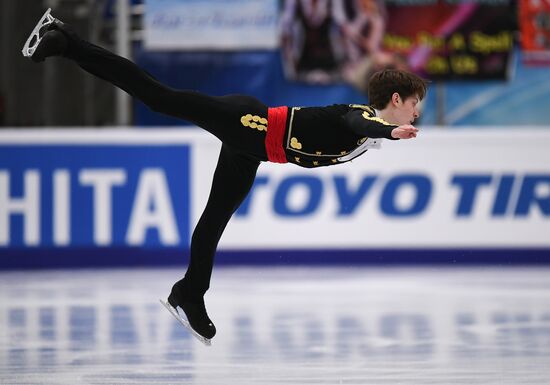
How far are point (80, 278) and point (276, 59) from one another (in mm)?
3582

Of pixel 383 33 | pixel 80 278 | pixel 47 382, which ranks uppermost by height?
pixel 383 33

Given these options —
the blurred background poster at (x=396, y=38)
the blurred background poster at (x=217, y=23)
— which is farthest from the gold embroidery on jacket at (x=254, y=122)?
the blurred background poster at (x=396, y=38)

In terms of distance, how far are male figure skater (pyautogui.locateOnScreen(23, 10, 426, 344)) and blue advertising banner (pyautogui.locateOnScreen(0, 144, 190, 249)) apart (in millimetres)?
4781

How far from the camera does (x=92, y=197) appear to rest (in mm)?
10625

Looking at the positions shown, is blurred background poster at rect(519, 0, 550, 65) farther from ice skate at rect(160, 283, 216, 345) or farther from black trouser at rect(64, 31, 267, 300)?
ice skate at rect(160, 283, 216, 345)

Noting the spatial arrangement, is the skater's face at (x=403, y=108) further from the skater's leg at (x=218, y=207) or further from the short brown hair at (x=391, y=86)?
the skater's leg at (x=218, y=207)

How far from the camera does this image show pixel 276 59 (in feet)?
Result: 40.5

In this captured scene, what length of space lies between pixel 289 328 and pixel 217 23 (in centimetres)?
537

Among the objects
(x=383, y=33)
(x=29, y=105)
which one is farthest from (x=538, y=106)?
(x=29, y=105)

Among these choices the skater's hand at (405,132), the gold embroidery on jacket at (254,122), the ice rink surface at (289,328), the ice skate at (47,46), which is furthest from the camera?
the ice rink surface at (289,328)

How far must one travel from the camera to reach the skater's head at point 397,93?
5.73 meters

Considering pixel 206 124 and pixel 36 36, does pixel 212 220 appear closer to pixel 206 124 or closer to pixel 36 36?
pixel 206 124

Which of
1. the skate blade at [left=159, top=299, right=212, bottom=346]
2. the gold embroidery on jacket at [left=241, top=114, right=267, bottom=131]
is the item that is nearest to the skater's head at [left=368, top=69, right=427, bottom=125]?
the gold embroidery on jacket at [left=241, top=114, right=267, bottom=131]

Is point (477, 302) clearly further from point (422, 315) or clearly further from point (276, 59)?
point (276, 59)
